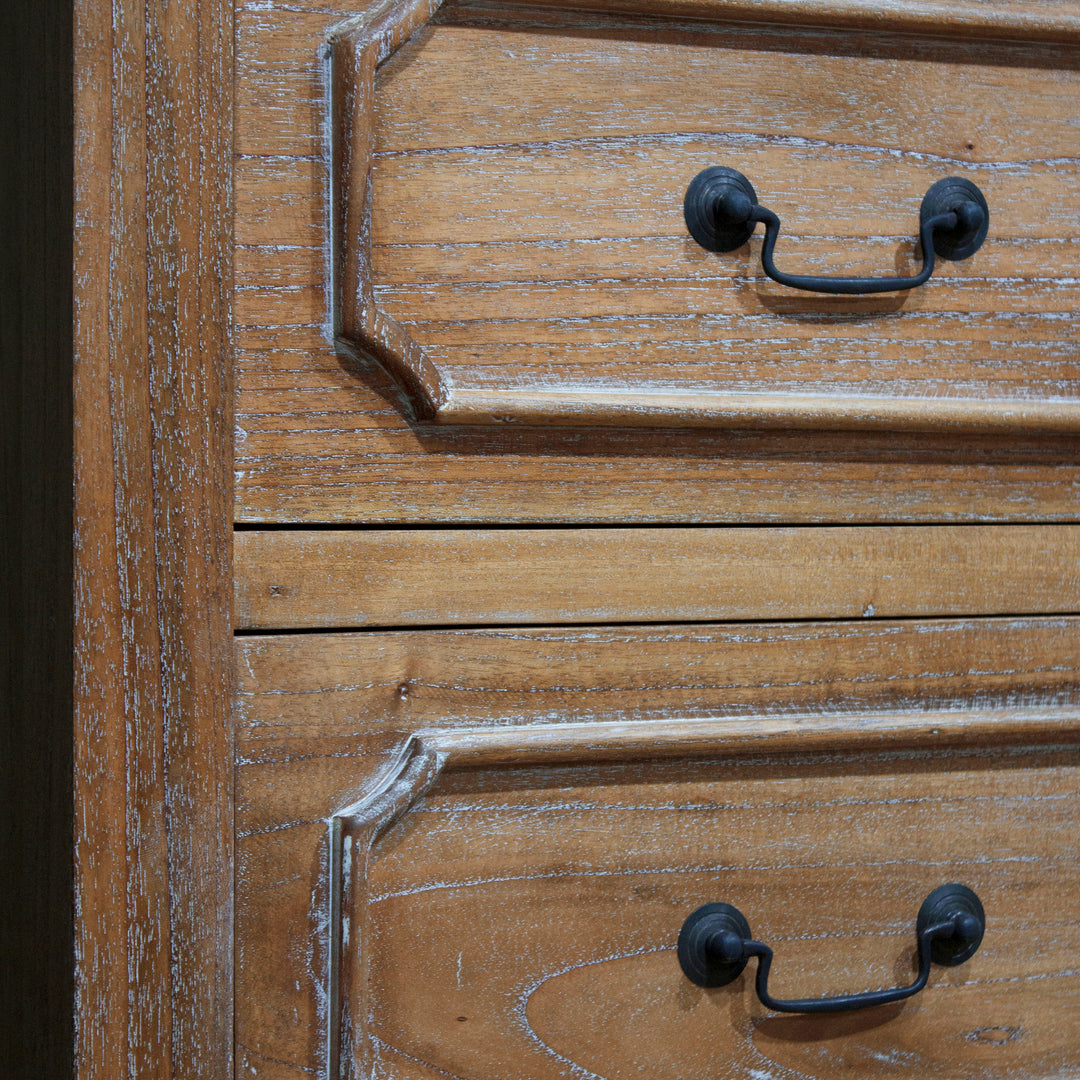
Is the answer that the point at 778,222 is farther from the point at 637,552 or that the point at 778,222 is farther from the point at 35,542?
the point at 35,542

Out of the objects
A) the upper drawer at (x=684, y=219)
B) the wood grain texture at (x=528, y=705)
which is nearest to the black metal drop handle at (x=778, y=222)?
the upper drawer at (x=684, y=219)

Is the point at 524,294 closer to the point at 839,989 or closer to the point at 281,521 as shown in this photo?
the point at 281,521

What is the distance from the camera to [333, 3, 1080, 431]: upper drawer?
32 cm

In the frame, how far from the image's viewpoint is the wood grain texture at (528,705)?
0.32 m

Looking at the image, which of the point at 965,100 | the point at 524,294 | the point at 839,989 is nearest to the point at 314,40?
the point at 524,294

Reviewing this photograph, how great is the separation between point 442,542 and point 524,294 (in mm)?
85

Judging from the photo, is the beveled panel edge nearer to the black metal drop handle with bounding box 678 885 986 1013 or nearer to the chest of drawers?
the chest of drawers

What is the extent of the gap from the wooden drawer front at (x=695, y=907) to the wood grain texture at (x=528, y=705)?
0.01 metres

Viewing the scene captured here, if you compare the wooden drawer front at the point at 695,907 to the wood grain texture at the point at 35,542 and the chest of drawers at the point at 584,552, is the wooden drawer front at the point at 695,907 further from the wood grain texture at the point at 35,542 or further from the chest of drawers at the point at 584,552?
the wood grain texture at the point at 35,542

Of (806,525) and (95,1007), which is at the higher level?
(806,525)

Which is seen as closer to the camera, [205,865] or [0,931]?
[205,865]

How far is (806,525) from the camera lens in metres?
0.36

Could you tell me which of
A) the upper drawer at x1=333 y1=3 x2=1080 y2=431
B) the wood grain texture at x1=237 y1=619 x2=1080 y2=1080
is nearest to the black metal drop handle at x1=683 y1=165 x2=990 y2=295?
the upper drawer at x1=333 y1=3 x2=1080 y2=431

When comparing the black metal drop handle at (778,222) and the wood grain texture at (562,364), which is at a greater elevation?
the black metal drop handle at (778,222)
